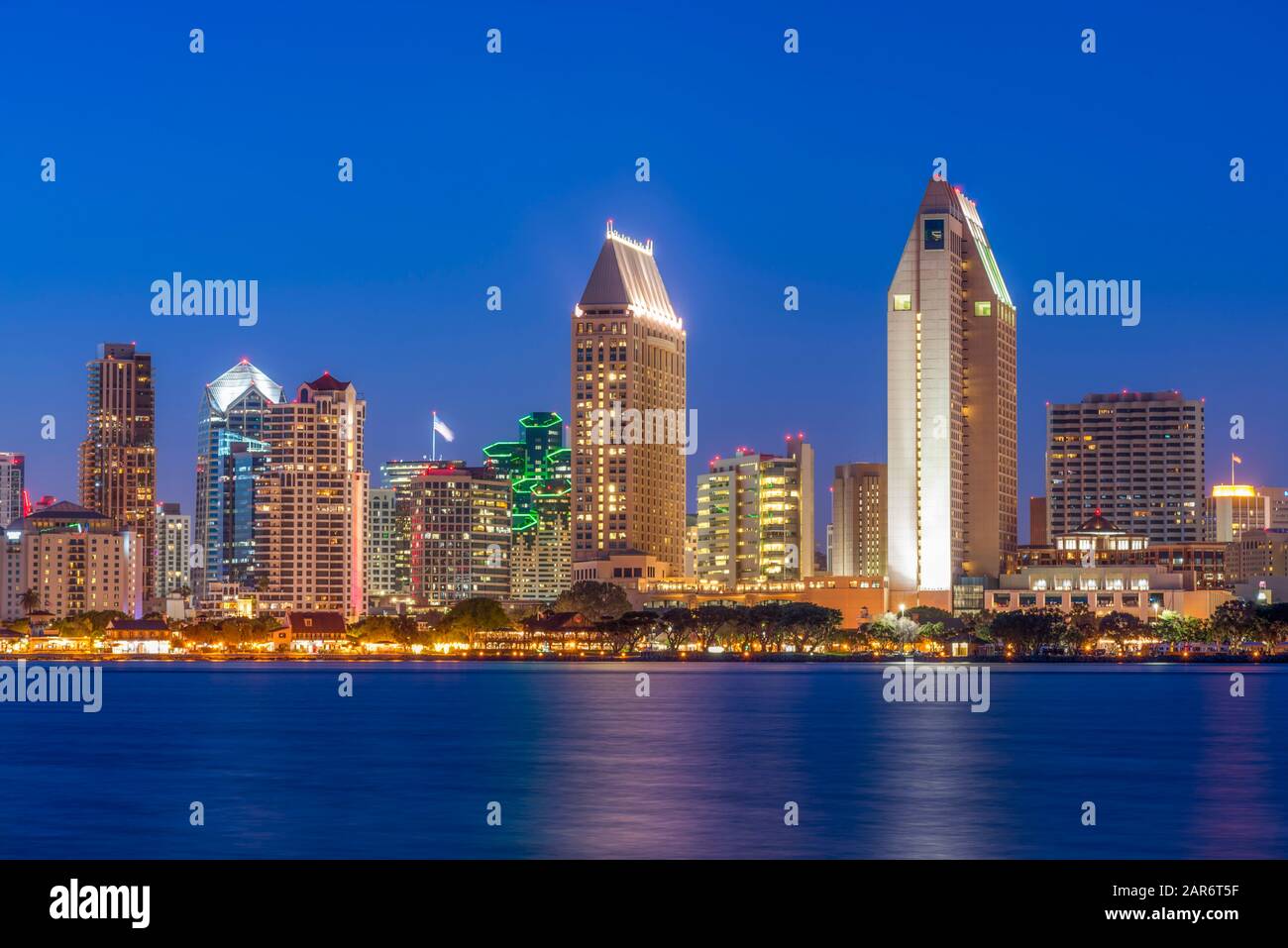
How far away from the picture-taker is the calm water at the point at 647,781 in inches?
2714

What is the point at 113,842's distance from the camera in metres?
68.4

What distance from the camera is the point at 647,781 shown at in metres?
90.4

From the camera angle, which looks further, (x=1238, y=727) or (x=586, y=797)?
(x=1238, y=727)

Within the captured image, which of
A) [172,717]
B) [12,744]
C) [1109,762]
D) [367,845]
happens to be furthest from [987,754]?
[172,717]

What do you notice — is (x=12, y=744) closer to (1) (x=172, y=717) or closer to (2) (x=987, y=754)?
(1) (x=172, y=717)

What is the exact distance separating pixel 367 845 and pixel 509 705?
9277cm

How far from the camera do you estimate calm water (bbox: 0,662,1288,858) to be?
68.9m

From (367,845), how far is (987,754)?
48060 millimetres
